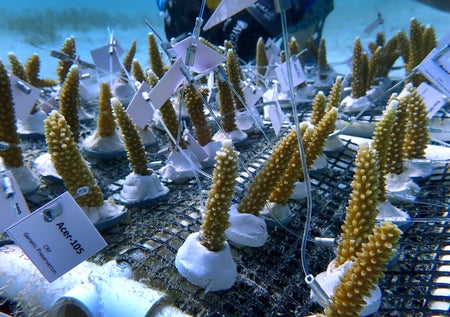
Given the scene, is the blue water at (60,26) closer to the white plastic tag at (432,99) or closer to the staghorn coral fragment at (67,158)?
the staghorn coral fragment at (67,158)

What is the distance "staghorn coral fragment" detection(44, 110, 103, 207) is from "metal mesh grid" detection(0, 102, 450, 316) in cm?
11

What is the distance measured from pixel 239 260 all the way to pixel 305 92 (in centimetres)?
147

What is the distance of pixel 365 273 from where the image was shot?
56 cm

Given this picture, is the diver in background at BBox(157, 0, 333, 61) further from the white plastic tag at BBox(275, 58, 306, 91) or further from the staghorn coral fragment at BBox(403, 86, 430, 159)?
the staghorn coral fragment at BBox(403, 86, 430, 159)

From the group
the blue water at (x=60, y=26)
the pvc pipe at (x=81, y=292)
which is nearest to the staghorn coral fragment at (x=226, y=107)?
the pvc pipe at (x=81, y=292)

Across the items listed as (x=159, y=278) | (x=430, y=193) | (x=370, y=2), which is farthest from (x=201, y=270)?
(x=370, y=2)

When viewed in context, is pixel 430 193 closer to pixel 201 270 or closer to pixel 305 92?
pixel 201 270

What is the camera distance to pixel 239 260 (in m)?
0.81

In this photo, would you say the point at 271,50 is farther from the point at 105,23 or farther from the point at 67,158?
the point at 105,23

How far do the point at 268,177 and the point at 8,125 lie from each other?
78 cm

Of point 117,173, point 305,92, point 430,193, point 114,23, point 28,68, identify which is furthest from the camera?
point 114,23

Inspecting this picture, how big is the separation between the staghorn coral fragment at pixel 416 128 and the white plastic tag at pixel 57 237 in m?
0.98

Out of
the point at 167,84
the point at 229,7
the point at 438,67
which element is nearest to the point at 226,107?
the point at 167,84

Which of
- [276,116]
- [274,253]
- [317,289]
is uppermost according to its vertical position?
[276,116]
